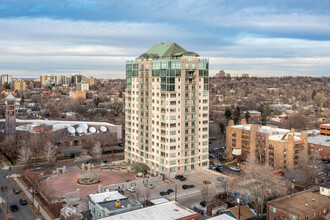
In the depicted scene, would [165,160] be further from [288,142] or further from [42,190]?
[288,142]

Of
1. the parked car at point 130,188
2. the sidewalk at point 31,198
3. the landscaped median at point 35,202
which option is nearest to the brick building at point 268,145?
the parked car at point 130,188

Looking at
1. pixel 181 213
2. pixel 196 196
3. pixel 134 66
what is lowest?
pixel 196 196

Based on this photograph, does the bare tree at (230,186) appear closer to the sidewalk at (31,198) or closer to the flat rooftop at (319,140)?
the sidewalk at (31,198)

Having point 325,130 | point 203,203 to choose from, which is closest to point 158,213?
point 203,203

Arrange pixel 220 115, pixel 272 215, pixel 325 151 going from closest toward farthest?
pixel 272 215, pixel 325 151, pixel 220 115

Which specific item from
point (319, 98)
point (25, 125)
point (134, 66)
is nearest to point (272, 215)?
point (134, 66)

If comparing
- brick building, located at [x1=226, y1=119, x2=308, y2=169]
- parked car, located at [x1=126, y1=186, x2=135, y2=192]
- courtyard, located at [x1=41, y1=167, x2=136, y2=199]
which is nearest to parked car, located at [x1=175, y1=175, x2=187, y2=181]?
courtyard, located at [x1=41, y1=167, x2=136, y2=199]

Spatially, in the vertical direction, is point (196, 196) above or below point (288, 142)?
below

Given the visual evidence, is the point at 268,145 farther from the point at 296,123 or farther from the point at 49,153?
the point at 296,123
